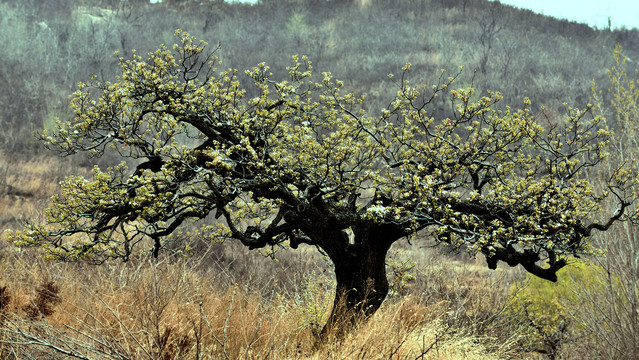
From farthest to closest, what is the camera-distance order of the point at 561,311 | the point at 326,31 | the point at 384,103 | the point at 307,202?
the point at 326,31 → the point at 384,103 → the point at 561,311 → the point at 307,202

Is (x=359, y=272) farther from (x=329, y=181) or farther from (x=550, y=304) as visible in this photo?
(x=550, y=304)

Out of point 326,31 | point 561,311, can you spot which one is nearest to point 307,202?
point 561,311

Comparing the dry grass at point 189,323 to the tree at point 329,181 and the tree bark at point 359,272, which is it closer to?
the tree bark at point 359,272

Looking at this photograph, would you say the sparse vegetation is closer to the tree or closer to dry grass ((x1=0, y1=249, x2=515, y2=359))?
dry grass ((x1=0, y1=249, x2=515, y2=359))

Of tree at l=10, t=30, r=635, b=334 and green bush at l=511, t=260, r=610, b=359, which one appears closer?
tree at l=10, t=30, r=635, b=334

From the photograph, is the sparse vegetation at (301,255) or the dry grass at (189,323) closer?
the dry grass at (189,323)

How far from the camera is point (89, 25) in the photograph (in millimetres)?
46375

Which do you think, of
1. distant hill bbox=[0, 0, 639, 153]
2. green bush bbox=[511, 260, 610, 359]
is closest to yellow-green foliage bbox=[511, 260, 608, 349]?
green bush bbox=[511, 260, 610, 359]

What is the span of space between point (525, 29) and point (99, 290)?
5361 cm

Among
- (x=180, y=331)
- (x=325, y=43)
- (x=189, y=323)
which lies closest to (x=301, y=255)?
(x=189, y=323)

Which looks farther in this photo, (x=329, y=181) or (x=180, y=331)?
(x=329, y=181)

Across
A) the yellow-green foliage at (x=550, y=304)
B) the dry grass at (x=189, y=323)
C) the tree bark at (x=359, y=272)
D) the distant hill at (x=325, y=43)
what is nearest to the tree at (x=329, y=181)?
the tree bark at (x=359, y=272)

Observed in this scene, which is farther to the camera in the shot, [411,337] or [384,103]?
[384,103]

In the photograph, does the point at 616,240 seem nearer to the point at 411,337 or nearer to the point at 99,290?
the point at 411,337
